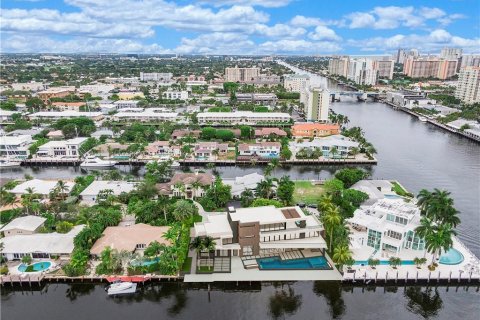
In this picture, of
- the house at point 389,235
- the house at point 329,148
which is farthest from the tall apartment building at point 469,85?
the house at point 389,235

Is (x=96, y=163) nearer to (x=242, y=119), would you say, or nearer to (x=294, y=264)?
(x=242, y=119)

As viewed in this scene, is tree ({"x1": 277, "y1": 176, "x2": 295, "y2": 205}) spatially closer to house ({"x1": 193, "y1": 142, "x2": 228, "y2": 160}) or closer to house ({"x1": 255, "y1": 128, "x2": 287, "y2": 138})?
house ({"x1": 193, "y1": 142, "x2": 228, "y2": 160})

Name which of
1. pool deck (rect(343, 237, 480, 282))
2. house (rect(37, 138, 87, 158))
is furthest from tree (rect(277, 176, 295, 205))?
house (rect(37, 138, 87, 158))

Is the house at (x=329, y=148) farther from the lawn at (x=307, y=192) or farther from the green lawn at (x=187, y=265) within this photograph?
the green lawn at (x=187, y=265)

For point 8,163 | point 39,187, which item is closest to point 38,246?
point 39,187

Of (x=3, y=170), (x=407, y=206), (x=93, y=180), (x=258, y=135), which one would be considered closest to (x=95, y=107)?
(x=3, y=170)

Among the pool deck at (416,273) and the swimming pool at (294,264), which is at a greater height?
the swimming pool at (294,264)
